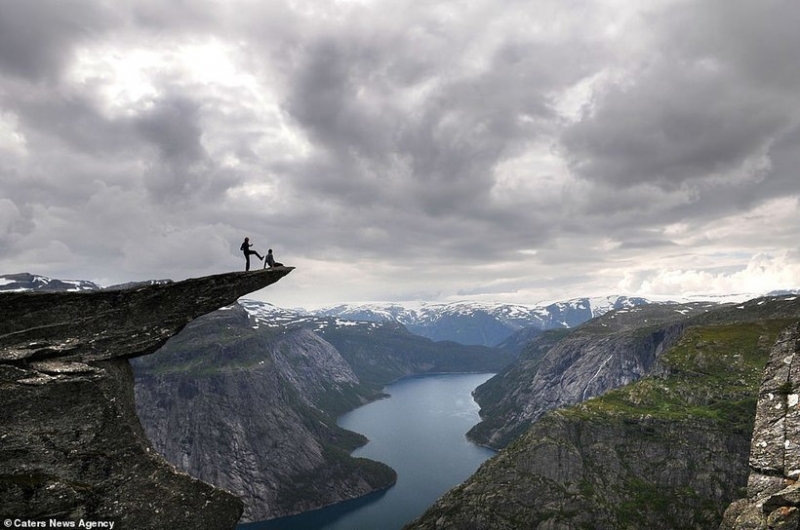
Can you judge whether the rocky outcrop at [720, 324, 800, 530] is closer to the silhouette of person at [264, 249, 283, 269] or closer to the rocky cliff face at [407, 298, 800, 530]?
the silhouette of person at [264, 249, 283, 269]

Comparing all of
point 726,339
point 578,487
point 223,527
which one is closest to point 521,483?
point 578,487

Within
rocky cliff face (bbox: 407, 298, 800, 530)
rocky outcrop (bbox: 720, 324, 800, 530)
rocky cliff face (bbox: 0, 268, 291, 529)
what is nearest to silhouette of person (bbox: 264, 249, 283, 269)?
rocky cliff face (bbox: 0, 268, 291, 529)

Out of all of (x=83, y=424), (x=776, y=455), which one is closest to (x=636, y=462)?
(x=776, y=455)

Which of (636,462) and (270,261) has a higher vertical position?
(270,261)

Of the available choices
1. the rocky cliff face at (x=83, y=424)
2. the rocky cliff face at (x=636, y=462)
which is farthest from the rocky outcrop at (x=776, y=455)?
the rocky cliff face at (x=636, y=462)

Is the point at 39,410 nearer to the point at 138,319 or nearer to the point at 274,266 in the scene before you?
the point at 138,319

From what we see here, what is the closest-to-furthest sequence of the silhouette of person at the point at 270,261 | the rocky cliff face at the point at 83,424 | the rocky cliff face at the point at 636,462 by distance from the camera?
the rocky cliff face at the point at 83,424 → the silhouette of person at the point at 270,261 → the rocky cliff face at the point at 636,462

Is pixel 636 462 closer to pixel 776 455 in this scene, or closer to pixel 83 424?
pixel 776 455

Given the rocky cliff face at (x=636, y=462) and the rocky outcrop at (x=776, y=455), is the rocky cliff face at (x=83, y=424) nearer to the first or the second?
the rocky outcrop at (x=776, y=455)
